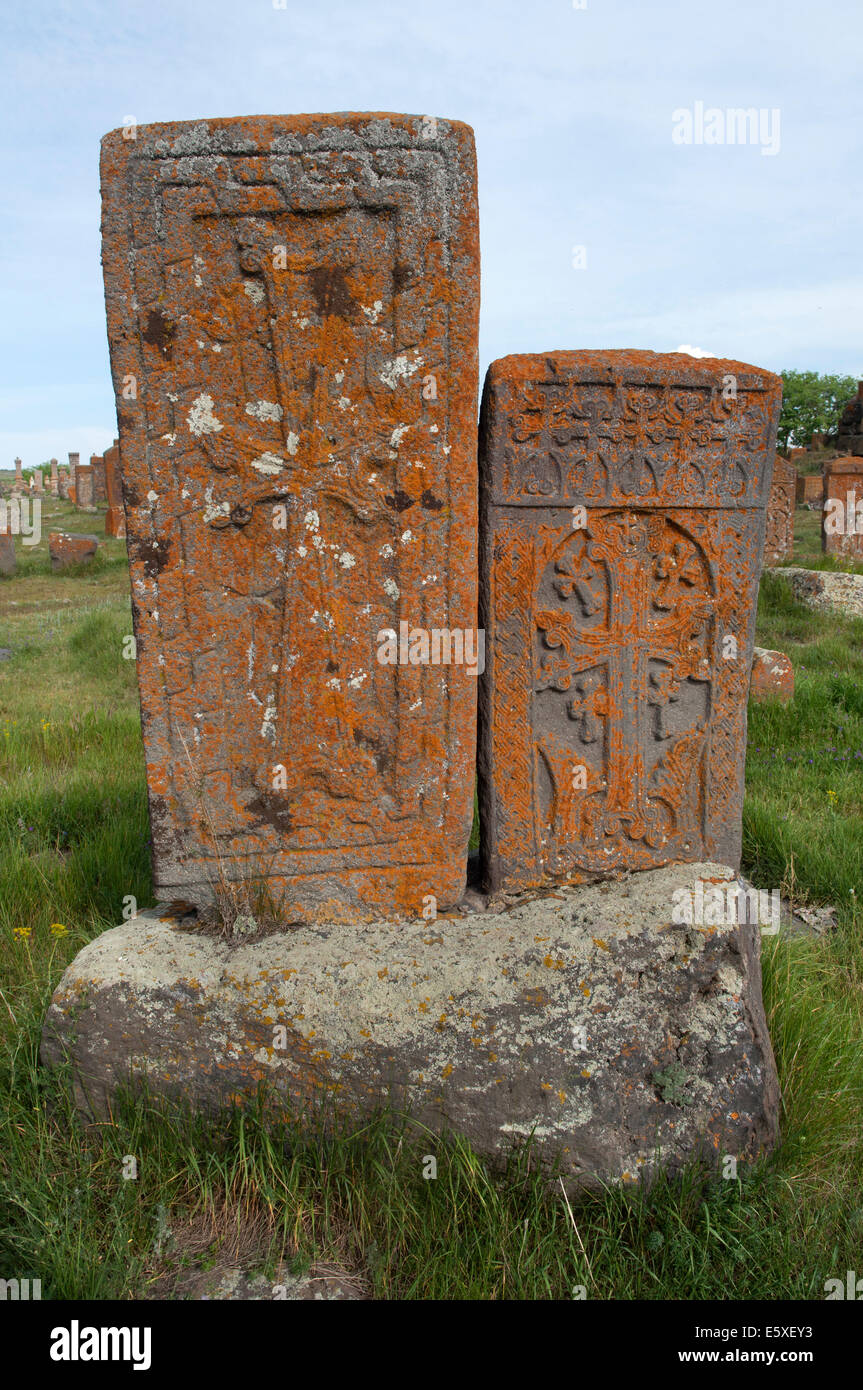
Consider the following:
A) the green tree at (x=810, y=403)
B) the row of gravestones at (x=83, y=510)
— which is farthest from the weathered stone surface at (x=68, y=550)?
the green tree at (x=810, y=403)

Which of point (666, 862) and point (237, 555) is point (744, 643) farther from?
point (237, 555)

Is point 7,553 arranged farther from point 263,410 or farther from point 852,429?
point 852,429

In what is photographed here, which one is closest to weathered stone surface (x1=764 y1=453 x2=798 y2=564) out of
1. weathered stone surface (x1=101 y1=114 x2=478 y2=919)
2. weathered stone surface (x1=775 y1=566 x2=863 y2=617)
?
weathered stone surface (x1=775 y1=566 x2=863 y2=617)

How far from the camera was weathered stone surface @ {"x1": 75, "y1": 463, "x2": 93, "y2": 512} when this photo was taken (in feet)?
84.3

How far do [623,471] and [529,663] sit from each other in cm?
56

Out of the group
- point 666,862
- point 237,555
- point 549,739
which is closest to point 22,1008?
point 237,555

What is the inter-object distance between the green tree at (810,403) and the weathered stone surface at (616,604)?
37.3 m

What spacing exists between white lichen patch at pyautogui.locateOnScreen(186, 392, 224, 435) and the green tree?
38.1 m

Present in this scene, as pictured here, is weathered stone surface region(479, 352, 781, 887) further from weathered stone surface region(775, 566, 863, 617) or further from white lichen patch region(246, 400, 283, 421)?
weathered stone surface region(775, 566, 863, 617)

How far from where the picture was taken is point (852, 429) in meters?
19.5

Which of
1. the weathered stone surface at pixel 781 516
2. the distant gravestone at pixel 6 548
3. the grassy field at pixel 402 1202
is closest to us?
the grassy field at pixel 402 1202

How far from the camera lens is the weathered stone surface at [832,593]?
296 inches

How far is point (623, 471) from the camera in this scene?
251 cm

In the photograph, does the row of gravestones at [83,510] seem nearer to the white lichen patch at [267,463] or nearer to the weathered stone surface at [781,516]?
the white lichen patch at [267,463]
